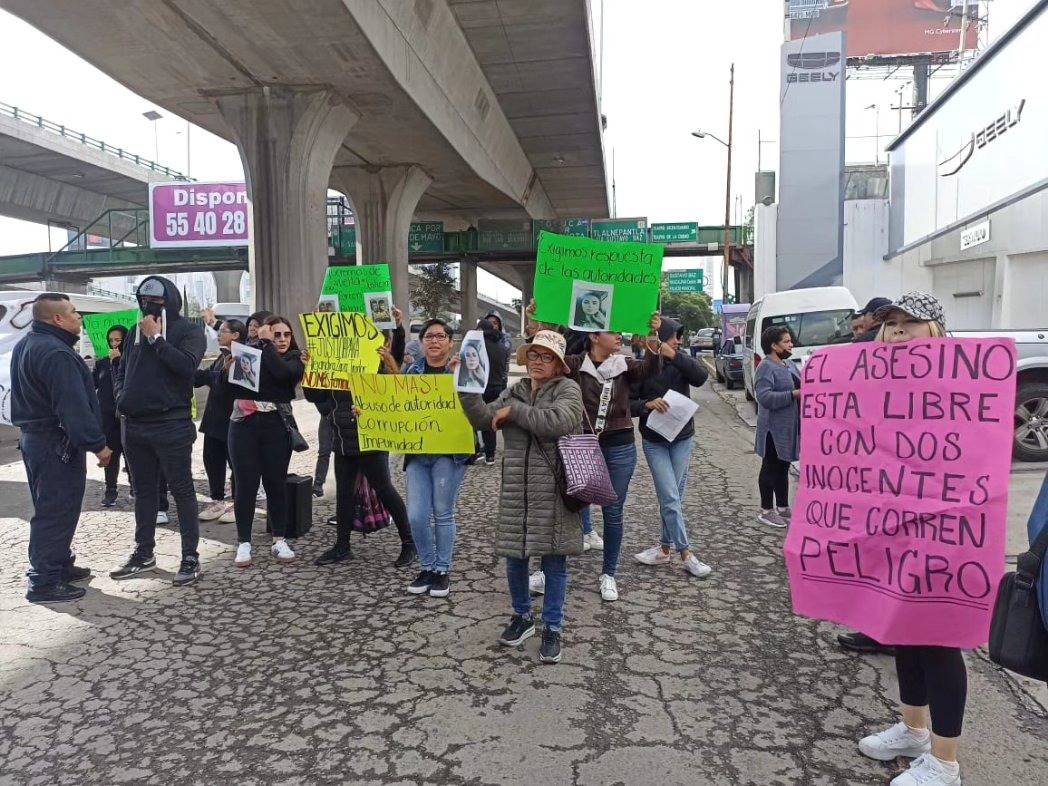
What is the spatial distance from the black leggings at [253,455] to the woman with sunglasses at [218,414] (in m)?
0.48

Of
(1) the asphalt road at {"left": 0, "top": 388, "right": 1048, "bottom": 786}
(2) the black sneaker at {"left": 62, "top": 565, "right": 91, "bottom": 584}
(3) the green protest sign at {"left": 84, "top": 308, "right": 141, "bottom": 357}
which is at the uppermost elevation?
(3) the green protest sign at {"left": 84, "top": 308, "right": 141, "bottom": 357}

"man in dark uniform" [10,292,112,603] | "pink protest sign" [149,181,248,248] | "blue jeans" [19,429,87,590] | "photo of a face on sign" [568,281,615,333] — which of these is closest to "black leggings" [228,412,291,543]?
"man in dark uniform" [10,292,112,603]

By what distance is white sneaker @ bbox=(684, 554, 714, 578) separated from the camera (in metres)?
4.97

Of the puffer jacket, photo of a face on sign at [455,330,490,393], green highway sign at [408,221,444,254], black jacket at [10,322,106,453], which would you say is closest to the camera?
the puffer jacket

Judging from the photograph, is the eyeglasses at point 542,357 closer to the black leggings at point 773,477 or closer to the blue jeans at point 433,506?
the blue jeans at point 433,506

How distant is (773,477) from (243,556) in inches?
167

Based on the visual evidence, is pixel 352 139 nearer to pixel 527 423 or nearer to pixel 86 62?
pixel 86 62

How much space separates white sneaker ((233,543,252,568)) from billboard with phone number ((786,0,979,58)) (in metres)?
52.0

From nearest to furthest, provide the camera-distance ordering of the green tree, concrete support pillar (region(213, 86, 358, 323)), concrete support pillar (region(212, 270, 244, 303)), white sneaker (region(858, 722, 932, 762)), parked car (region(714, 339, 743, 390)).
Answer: white sneaker (region(858, 722, 932, 762)) < concrete support pillar (region(213, 86, 358, 323)) < parked car (region(714, 339, 743, 390)) < the green tree < concrete support pillar (region(212, 270, 244, 303))

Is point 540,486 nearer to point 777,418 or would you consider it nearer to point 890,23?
point 777,418

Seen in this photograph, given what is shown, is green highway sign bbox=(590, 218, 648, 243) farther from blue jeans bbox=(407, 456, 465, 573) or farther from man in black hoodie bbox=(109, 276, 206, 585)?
blue jeans bbox=(407, 456, 465, 573)

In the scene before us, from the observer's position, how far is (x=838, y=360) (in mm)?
2967

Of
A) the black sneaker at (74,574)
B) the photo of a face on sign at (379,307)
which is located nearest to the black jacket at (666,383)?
the photo of a face on sign at (379,307)

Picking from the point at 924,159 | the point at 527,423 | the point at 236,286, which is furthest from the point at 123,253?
the point at 527,423
